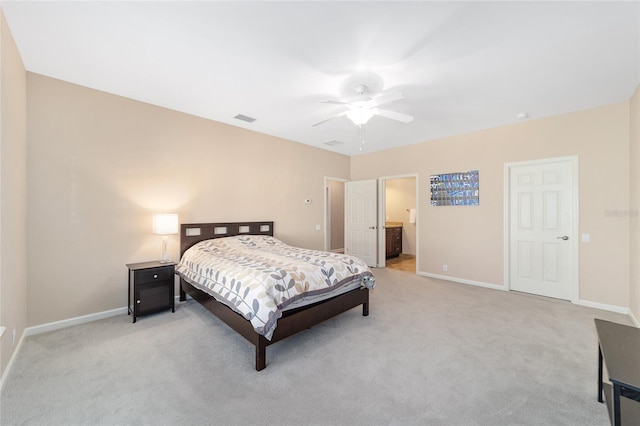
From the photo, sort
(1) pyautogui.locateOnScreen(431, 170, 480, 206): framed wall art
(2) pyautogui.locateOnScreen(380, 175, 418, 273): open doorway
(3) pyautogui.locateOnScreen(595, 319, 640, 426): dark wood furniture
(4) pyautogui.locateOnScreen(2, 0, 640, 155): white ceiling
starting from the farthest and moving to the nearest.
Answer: (2) pyautogui.locateOnScreen(380, 175, 418, 273): open doorway, (1) pyautogui.locateOnScreen(431, 170, 480, 206): framed wall art, (4) pyautogui.locateOnScreen(2, 0, 640, 155): white ceiling, (3) pyautogui.locateOnScreen(595, 319, 640, 426): dark wood furniture

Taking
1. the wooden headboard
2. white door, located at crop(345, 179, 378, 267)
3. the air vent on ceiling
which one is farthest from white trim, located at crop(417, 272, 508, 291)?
the air vent on ceiling

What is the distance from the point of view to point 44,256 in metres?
2.85

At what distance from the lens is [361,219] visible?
6301 mm

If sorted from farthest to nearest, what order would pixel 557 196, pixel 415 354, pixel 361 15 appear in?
pixel 557 196, pixel 415 354, pixel 361 15

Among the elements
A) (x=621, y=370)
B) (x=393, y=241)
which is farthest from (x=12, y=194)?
(x=393, y=241)

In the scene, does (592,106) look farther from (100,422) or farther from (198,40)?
(100,422)

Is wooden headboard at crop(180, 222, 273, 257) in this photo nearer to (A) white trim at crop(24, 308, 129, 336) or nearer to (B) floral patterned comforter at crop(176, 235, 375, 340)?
(B) floral patterned comforter at crop(176, 235, 375, 340)

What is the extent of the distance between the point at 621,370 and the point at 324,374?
5.78ft

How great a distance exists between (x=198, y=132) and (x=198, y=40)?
6.55ft

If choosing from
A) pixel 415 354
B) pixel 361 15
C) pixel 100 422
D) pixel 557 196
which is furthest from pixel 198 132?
pixel 557 196

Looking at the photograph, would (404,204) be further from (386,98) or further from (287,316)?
(287,316)

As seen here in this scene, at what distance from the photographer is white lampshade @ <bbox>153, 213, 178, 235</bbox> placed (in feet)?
11.1

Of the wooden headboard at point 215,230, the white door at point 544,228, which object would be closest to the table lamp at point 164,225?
the wooden headboard at point 215,230

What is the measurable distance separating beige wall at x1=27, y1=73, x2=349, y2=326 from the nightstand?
35cm
